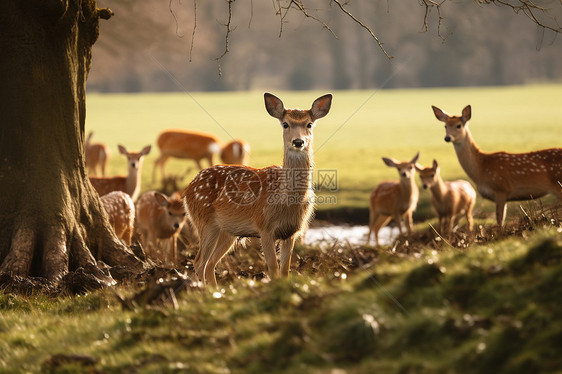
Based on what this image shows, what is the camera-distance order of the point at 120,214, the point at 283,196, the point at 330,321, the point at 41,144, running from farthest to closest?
the point at 120,214 → the point at 41,144 → the point at 283,196 → the point at 330,321

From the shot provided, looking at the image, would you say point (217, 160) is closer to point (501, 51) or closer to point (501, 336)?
point (501, 336)

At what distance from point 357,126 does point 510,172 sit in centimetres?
2690

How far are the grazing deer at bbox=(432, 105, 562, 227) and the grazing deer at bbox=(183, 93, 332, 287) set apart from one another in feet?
15.3

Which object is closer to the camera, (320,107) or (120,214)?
(320,107)

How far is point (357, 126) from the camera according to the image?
3866 centimetres

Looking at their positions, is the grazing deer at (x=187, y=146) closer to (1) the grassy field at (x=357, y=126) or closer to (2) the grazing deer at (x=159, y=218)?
(1) the grassy field at (x=357, y=126)

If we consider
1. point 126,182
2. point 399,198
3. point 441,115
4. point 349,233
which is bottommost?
point 349,233

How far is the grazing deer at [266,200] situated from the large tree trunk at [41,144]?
0.92m

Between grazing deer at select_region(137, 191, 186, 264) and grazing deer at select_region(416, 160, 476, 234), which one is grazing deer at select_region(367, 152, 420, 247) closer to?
grazing deer at select_region(416, 160, 476, 234)

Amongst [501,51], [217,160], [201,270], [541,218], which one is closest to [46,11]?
[201,270]

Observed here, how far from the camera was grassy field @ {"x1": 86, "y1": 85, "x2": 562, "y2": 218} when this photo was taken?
2328 centimetres

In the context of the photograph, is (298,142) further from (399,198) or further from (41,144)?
(399,198)

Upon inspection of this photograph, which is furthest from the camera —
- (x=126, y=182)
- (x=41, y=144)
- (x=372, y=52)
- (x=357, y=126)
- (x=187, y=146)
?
(x=372, y=52)

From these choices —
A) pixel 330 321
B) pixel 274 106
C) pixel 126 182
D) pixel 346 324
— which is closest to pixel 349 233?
pixel 126 182
